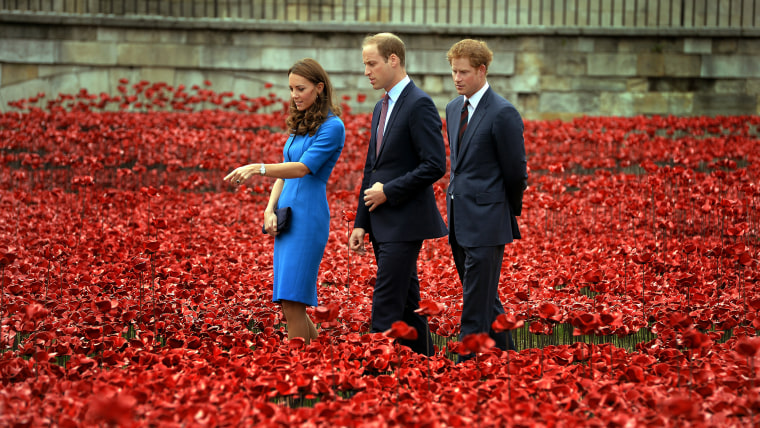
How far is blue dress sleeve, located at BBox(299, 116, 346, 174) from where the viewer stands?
391cm

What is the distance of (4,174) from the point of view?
32.4ft

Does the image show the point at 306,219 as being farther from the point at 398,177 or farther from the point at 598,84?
the point at 598,84

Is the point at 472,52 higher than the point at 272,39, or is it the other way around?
the point at 272,39

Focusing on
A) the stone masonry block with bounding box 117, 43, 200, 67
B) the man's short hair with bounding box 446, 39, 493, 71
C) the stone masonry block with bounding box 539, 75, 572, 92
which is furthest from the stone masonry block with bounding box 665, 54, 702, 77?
the man's short hair with bounding box 446, 39, 493, 71

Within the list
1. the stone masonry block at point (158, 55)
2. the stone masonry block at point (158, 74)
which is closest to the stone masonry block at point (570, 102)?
the stone masonry block at point (158, 55)

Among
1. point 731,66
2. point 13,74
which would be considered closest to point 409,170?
point 13,74

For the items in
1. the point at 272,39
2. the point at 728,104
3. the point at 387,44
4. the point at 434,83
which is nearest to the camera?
the point at 387,44

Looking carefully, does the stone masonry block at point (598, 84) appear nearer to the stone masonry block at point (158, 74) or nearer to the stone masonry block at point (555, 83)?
the stone masonry block at point (555, 83)

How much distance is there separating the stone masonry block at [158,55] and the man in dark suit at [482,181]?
11072 millimetres

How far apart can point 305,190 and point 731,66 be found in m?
12.6

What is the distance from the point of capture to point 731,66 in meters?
14.1

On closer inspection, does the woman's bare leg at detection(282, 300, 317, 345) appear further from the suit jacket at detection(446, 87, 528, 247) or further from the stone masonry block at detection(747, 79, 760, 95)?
the stone masonry block at detection(747, 79, 760, 95)

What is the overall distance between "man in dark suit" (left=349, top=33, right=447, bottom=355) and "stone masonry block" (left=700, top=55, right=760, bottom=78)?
1197 cm

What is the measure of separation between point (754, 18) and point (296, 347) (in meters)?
13.8
